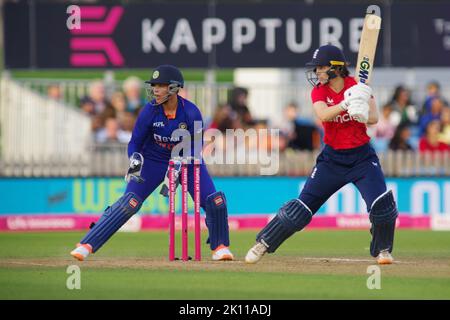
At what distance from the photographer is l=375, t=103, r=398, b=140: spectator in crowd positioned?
16.6m

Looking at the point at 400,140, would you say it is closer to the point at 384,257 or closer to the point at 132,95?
the point at 132,95

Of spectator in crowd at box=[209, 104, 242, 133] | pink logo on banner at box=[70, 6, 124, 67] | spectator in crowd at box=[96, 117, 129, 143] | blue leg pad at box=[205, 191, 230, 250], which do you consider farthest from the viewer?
spectator in crowd at box=[96, 117, 129, 143]

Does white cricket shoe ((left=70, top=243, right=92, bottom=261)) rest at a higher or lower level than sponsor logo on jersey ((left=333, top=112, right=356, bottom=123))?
lower

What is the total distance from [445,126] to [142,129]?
8313mm

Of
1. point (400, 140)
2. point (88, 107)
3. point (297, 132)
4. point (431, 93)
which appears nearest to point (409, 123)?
point (431, 93)

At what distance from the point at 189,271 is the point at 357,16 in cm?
808

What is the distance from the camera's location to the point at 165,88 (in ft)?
30.6

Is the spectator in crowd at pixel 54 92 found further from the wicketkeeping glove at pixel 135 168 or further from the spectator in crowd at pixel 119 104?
the wicketkeeping glove at pixel 135 168

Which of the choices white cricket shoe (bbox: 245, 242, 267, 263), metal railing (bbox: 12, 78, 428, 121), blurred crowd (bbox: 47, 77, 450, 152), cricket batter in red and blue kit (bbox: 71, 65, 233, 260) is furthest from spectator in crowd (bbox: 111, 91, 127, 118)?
white cricket shoe (bbox: 245, 242, 267, 263)

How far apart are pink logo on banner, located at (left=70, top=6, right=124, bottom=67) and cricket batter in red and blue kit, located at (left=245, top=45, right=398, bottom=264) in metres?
7.30

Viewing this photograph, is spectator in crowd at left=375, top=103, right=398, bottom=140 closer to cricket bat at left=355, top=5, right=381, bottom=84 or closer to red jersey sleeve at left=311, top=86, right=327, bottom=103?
cricket bat at left=355, top=5, right=381, bottom=84

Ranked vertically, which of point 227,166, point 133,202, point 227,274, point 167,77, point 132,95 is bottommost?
point 227,274

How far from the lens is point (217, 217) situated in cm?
948
